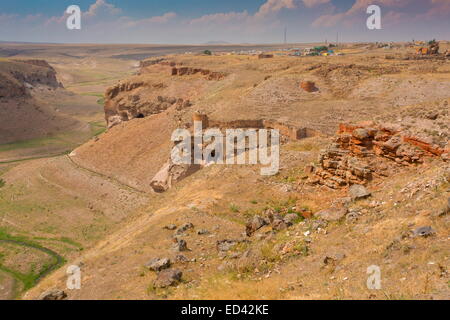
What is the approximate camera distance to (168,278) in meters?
10.7

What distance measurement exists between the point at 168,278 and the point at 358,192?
734 cm

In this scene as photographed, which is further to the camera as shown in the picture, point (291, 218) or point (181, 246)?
point (291, 218)

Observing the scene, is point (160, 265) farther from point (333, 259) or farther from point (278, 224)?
point (333, 259)

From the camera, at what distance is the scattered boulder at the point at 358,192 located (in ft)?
43.2

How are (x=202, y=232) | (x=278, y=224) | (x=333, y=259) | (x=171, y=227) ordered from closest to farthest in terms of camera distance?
(x=333, y=259) → (x=278, y=224) → (x=202, y=232) → (x=171, y=227)

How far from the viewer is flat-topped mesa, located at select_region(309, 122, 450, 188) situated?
14.1 m

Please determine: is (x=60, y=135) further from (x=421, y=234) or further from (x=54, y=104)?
(x=421, y=234)

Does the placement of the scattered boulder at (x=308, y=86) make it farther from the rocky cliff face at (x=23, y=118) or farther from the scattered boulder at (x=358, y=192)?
the rocky cliff face at (x=23, y=118)

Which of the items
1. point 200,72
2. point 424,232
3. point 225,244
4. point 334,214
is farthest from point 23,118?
point 424,232

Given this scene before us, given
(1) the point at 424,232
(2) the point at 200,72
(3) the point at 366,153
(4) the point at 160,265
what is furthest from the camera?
(2) the point at 200,72

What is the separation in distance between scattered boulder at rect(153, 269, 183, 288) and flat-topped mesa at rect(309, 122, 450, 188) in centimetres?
833

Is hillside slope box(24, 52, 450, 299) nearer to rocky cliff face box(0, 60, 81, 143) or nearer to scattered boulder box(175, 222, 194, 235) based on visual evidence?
scattered boulder box(175, 222, 194, 235)

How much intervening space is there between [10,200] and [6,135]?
95.6 ft

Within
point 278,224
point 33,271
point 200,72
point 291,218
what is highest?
point 200,72
